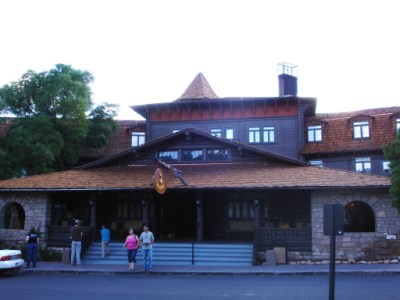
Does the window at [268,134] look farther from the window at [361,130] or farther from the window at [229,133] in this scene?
the window at [361,130]

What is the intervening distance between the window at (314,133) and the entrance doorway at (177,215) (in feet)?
38.1

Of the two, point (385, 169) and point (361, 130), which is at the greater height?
point (361, 130)

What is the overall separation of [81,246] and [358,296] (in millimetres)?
12618

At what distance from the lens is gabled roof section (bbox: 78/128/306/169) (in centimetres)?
2306

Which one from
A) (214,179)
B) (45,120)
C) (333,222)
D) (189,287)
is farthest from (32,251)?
(333,222)

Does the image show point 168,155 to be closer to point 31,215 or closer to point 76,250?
point 31,215

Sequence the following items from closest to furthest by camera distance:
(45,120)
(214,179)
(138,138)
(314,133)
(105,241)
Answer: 1. (105,241)
2. (214,179)
3. (45,120)
4. (314,133)
5. (138,138)

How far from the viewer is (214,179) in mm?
20984

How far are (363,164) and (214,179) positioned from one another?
1385 cm

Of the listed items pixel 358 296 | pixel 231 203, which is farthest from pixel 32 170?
pixel 358 296

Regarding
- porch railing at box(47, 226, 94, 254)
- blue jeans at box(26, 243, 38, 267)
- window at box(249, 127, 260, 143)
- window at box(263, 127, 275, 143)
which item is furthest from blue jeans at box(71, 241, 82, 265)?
window at box(263, 127, 275, 143)

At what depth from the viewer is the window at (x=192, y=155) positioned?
2438 centimetres

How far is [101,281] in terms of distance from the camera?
15.1 m

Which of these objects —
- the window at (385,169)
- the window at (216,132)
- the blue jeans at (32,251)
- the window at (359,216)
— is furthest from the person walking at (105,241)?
the window at (385,169)
